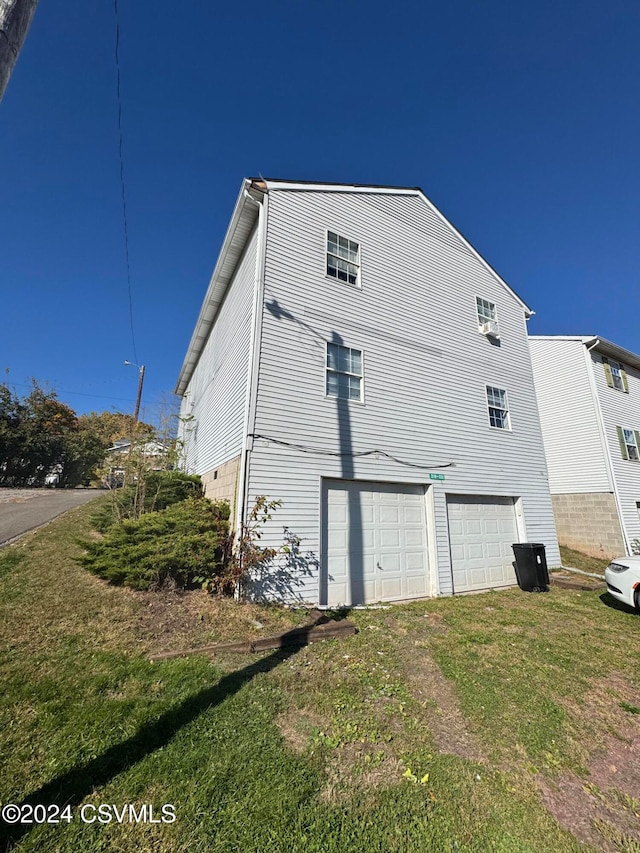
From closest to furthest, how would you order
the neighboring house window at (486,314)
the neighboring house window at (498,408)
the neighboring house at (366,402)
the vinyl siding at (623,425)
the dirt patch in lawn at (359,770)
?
1. the dirt patch in lawn at (359,770)
2. the neighboring house at (366,402)
3. the neighboring house window at (498,408)
4. the neighboring house window at (486,314)
5. the vinyl siding at (623,425)

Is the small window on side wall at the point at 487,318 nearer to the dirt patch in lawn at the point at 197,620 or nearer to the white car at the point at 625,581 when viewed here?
the white car at the point at 625,581

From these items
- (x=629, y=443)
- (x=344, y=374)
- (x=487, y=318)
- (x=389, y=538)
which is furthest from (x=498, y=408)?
(x=629, y=443)

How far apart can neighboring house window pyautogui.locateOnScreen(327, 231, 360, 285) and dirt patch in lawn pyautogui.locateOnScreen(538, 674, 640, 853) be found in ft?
28.6

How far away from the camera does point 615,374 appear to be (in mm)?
16531

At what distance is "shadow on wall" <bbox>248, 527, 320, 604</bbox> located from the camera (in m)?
6.08

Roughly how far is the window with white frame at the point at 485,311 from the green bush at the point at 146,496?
1045 cm

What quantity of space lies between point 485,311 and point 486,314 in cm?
11

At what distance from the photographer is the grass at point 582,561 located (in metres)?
11.4

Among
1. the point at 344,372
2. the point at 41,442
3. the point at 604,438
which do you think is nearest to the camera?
the point at 344,372

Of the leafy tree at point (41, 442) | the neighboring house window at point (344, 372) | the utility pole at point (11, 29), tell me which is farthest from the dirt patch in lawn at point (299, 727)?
the leafy tree at point (41, 442)

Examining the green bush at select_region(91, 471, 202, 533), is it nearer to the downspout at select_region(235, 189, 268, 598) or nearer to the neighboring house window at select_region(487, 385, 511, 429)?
the downspout at select_region(235, 189, 268, 598)

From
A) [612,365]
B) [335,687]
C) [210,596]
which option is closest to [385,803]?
[335,687]

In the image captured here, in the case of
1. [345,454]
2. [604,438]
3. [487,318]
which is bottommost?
[345,454]

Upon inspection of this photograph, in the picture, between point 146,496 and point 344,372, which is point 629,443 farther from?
point 146,496
